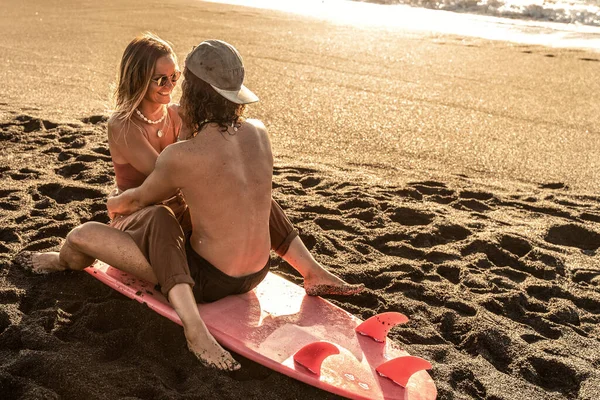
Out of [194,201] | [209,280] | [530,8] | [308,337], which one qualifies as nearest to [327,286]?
[308,337]

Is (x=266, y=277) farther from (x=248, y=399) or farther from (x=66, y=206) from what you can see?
(x=66, y=206)

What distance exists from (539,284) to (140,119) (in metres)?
2.33

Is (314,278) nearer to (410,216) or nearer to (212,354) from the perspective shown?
(212,354)

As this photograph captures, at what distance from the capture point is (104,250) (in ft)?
11.5

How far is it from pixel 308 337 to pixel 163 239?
79 cm

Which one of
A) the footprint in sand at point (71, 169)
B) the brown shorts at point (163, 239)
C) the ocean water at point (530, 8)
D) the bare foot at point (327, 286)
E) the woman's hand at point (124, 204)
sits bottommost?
the bare foot at point (327, 286)

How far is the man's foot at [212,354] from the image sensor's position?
305 cm

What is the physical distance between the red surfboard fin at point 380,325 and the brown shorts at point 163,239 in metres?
0.56

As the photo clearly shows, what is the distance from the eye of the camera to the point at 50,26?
370 inches

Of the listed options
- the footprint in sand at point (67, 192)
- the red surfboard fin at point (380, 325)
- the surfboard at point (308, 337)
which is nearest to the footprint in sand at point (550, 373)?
the surfboard at point (308, 337)

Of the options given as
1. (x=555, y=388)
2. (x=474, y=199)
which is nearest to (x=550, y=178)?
(x=474, y=199)

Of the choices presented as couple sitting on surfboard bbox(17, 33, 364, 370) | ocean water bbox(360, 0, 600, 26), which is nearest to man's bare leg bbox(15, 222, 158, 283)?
couple sitting on surfboard bbox(17, 33, 364, 370)

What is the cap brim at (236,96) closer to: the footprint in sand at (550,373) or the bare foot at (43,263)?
the bare foot at (43,263)

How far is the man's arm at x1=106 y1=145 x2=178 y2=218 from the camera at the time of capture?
3162mm
